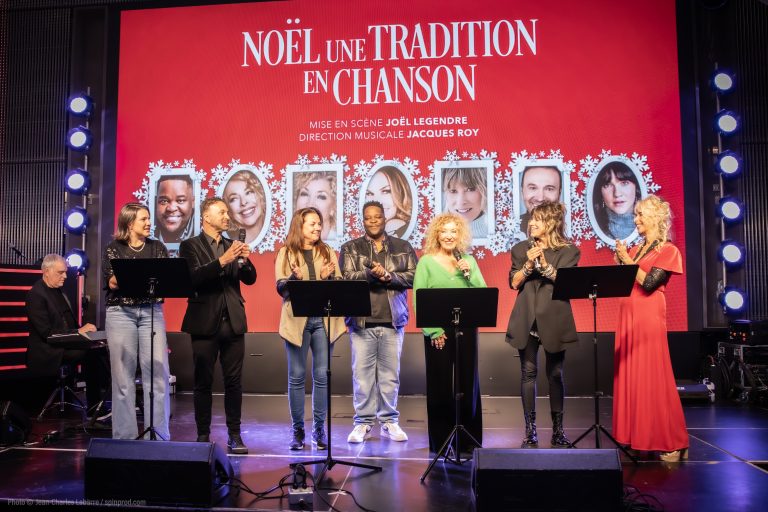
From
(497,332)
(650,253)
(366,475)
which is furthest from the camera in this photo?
(497,332)

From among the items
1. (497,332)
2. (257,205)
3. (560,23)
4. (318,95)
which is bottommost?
(497,332)

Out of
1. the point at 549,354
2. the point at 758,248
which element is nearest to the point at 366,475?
the point at 549,354

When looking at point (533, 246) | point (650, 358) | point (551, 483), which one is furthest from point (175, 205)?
point (551, 483)

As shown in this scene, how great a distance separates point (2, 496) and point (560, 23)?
723 centimetres

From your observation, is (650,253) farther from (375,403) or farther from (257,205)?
(257,205)

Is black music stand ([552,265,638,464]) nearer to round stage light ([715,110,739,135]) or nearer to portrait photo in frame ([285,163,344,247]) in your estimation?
portrait photo in frame ([285,163,344,247])

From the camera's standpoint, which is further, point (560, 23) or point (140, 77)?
point (140, 77)

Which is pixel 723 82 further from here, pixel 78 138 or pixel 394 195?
pixel 78 138

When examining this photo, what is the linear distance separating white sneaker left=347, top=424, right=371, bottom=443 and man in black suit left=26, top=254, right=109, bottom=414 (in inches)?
112

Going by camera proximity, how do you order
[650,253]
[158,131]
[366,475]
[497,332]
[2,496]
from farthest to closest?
[158,131], [497,332], [650,253], [366,475], [2,496]

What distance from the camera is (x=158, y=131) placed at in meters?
7.95

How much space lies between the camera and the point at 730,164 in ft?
23.4

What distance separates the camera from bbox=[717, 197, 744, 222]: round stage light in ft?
23.4

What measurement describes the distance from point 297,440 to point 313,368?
57cm
